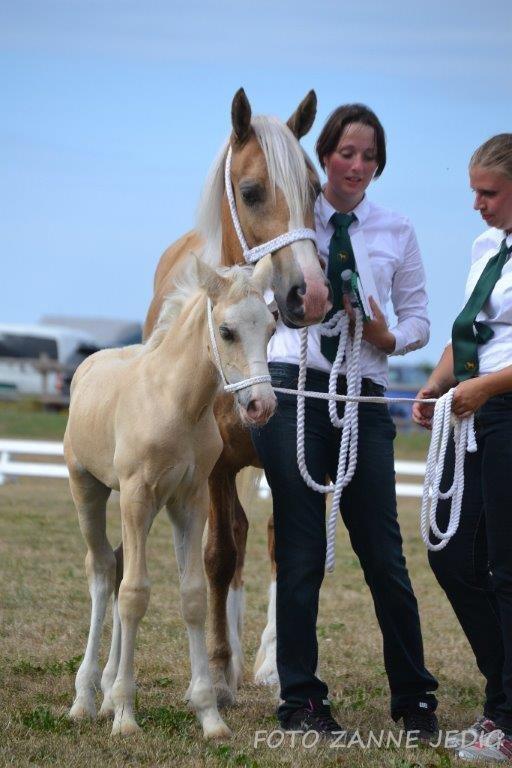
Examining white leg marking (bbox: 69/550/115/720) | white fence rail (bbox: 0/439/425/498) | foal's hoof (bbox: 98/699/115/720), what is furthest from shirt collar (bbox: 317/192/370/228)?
white fence rail (bbox: 0/439/425/498)

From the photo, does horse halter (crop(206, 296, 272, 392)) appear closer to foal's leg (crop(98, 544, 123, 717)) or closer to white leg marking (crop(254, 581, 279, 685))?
foal's leg (crop(98, 544, 123, 717))

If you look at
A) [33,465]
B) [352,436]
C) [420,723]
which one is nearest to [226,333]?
[352,436]

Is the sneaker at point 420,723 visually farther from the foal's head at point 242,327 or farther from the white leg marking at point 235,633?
the foal's head at point 242,327

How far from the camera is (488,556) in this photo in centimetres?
450

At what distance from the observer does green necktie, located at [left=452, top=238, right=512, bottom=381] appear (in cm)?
444

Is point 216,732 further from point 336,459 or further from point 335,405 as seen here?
point 335,405

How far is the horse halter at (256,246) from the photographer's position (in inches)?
178

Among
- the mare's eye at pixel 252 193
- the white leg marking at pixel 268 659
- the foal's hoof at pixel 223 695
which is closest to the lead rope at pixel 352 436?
the mare's eye at pixel 252 193

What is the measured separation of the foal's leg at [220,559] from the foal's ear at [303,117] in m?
1.72

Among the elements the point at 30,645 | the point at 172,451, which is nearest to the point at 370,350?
the point at 172,451

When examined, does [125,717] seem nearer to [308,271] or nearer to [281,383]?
[281,383]

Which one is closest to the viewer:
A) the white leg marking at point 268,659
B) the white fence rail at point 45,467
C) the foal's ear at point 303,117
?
the foal's ear at point 303,117

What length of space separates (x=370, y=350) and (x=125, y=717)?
178 centimetres

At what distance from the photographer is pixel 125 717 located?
4.62m
